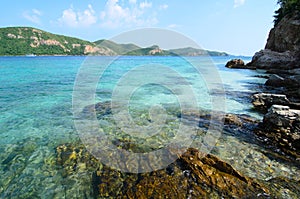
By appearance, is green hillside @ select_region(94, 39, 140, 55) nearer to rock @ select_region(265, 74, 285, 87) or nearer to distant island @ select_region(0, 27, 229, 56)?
rock @ select_region(265, 74, 285, 87)

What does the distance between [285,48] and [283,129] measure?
39347mm

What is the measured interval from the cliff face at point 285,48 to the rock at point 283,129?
31117 millimetres

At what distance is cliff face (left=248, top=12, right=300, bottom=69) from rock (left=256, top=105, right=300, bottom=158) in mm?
31117

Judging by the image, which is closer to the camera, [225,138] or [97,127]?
[225,138]

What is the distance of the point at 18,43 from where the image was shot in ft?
467

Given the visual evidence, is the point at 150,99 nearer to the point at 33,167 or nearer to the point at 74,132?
the point at 74,132

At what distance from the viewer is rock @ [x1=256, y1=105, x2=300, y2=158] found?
258 inches

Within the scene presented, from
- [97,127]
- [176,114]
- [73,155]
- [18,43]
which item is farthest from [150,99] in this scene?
[18,43]

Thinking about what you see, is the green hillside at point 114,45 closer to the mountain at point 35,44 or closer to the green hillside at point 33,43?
the mountain at point 35,44

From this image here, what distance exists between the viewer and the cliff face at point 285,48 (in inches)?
1346

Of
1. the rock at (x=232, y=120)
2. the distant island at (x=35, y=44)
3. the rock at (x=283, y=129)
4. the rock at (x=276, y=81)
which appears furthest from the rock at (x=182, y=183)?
the distant island at (x=35, y=44)

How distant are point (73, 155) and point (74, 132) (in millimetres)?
1981

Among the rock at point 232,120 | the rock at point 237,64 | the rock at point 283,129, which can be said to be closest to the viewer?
the rock at point 283,129

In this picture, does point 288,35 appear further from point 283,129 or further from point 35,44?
point 35,44
